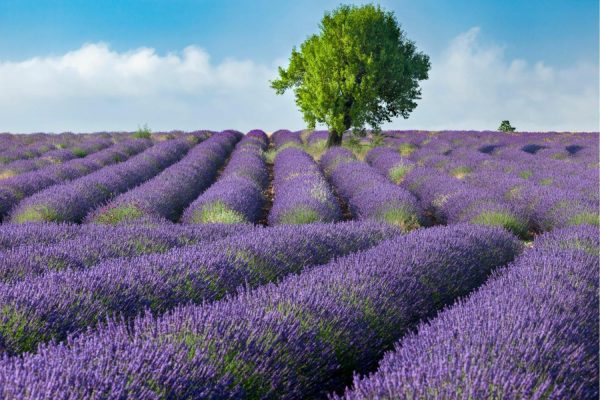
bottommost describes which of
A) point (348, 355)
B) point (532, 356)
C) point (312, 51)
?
point (348, 355)

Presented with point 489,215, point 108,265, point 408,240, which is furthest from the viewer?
point 489,215

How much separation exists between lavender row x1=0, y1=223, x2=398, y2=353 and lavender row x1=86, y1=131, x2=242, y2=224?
2.72 m

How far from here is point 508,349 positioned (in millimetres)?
2324

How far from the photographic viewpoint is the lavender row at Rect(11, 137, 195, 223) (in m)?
7.58

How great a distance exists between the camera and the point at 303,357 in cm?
259

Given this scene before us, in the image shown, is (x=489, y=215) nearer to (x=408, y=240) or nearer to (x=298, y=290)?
(x=408, y=240)

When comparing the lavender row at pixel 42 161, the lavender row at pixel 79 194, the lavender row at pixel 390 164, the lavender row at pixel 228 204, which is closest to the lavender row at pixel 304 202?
the lavender row at pixel 228 204

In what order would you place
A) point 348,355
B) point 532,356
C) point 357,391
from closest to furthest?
1. point 357,391
2. point 532,356
3. point 348,355

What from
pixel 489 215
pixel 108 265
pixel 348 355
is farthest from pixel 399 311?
pixel 489 215

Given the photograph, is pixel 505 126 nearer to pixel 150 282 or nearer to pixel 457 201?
pixel 457 201

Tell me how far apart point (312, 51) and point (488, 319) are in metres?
16.8

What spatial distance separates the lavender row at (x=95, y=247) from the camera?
Result: 13.2ft

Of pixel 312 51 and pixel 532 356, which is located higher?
pixel 312 51

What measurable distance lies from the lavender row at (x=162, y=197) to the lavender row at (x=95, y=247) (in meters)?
1.46
